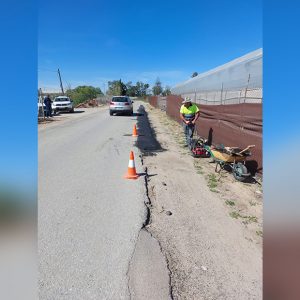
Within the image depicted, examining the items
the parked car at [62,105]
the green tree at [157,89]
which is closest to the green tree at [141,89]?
the green tree at [157,89]

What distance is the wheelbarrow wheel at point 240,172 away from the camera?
7.02 metres

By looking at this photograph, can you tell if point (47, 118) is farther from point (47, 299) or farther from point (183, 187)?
point (47, 299)

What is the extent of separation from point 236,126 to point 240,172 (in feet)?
6.67

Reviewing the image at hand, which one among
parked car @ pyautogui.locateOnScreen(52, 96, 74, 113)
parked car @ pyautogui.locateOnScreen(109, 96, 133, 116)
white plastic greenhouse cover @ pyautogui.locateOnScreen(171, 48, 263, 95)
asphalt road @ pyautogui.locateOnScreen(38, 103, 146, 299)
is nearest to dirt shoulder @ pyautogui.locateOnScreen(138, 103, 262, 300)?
asphalt road @ pyautogui.locateOnScreen(38, 103, 146, 299)

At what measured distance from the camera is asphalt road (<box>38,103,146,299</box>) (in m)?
3.02

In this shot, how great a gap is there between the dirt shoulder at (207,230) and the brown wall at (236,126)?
0.88 meters

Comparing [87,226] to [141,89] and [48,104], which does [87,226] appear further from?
[141,89]

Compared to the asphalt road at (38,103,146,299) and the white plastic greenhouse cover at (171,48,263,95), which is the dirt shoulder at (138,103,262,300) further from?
the white plastic greenhouse cover at (171,48,263,95)

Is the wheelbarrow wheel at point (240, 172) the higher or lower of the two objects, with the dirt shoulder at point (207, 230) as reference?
higher

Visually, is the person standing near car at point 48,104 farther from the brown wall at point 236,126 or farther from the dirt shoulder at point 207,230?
the dirt shoulder at point 207,230

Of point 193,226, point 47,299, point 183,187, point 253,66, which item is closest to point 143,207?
point 193,226

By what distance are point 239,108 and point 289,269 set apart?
7925 mm

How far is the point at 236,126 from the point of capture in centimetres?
875

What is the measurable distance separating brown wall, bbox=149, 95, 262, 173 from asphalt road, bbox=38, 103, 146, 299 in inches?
102
